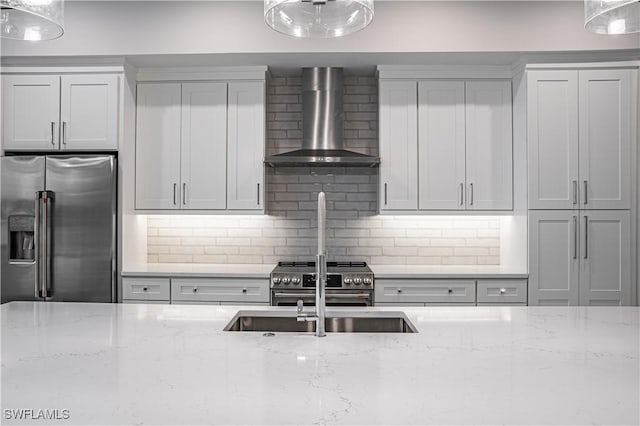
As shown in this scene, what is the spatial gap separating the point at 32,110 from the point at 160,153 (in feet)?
3.22

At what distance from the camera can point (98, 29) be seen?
3730 millimetres

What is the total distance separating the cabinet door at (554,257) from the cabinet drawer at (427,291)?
1.58 ft

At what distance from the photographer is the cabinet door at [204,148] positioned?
3994 mm

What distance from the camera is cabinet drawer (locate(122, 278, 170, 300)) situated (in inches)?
146

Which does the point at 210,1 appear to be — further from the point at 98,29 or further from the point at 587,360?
the point at 587,360

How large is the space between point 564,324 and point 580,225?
198 centimetres

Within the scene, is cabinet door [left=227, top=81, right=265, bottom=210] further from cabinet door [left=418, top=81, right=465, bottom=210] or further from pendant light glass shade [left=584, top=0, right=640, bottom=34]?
pendant light glass shade [left=584, top=0, right=640, bottom=34]

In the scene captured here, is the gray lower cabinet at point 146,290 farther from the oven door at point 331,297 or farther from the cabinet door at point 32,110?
the cabinet door at point 32,110

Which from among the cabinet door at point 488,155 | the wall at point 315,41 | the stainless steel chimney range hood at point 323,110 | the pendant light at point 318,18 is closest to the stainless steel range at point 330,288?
the stainless steel chimney range hood at point 323,110

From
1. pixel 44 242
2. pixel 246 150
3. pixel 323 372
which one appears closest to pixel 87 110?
pixel 44 242

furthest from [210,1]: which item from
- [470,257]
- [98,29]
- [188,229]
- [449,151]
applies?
[470,257]

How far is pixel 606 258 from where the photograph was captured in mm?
3674

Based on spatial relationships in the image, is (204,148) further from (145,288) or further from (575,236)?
(575,236)

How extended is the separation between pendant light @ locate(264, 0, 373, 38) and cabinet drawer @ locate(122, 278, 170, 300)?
2349mm
